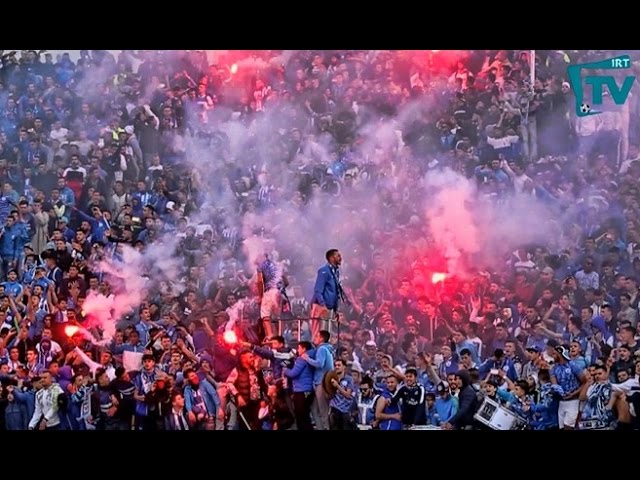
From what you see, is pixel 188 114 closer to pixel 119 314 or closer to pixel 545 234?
pixel 119 314

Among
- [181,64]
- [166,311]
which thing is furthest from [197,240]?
[181,64]

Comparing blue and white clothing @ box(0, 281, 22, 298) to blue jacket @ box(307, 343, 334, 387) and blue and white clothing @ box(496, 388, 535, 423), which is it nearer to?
blue jacket @ box(307, 343, 334, 387)

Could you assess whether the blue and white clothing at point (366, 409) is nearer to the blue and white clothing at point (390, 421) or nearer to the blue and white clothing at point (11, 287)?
the blue and white clothing at point (390, 421)

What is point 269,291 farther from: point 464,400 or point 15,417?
point 15,417

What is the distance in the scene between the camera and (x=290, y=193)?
10336mm

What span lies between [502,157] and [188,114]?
2.53 m

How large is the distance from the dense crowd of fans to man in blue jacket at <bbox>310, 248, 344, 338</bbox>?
2 cm

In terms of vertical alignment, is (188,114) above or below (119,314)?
above

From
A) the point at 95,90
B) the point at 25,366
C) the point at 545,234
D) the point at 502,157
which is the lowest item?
the point at 25,366

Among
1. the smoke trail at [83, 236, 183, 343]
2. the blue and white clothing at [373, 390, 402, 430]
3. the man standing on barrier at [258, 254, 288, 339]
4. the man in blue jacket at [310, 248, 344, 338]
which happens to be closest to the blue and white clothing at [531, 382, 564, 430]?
the blue and white clothing at [373, 390, 402, 430]

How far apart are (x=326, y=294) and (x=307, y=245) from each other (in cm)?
42

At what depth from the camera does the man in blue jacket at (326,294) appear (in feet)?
33.7

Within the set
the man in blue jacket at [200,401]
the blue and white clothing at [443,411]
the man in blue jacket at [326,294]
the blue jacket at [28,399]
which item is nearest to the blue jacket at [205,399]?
the man in blue jacket at [200,401]

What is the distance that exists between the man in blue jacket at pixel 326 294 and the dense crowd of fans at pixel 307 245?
0.05 ft
